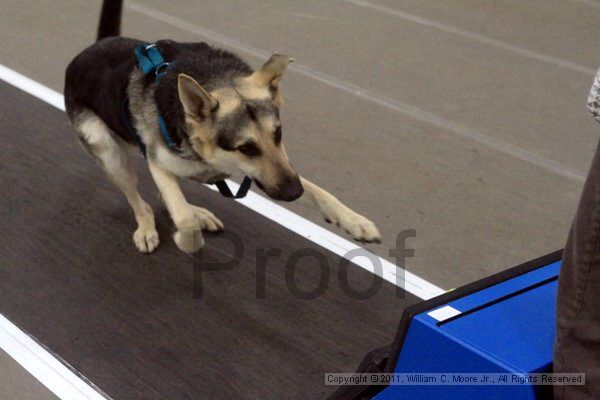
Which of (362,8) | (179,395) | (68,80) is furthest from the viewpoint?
(362,8)

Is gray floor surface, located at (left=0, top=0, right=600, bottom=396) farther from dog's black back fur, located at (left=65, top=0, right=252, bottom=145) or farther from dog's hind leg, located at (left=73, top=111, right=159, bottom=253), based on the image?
dog's black back fur, located at (left=65, top=0, right=252, bottom=145)

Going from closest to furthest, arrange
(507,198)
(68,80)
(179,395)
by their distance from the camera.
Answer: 1. (179,395)
2. (68,80)
3. (507,198)

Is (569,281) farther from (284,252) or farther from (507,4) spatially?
(507,4)

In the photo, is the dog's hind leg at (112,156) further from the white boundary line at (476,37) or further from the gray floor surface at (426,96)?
the white boundary line at (476,37)

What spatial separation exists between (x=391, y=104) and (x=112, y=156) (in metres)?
2.51

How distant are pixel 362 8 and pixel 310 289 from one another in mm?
4380

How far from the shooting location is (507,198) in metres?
4.73

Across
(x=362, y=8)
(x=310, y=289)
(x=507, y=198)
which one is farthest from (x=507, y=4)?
(x=310, y=289)

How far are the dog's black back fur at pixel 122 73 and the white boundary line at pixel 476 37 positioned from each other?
12.3ft

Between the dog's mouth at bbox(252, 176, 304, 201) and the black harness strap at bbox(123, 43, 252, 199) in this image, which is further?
the black harness strap at bbox(123, 43, 252, 199)

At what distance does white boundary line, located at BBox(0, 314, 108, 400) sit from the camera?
3281 mm
